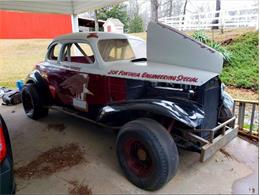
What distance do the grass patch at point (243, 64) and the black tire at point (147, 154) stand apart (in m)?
5.60

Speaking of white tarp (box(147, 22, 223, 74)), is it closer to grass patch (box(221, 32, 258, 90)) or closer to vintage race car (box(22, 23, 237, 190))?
vintage race car (box(22, 23, 237, 190))

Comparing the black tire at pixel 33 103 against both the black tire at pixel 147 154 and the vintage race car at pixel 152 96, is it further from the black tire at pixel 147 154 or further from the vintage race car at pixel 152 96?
the black tire at pixel 147 154

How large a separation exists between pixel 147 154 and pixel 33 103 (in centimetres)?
301

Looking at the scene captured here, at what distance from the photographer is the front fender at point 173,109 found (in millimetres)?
2549

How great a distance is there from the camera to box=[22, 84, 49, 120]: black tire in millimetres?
4719

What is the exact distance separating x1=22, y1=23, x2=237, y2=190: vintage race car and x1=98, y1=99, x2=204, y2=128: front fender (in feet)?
0.04

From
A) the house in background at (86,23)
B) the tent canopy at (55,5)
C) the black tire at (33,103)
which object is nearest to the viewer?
the black tire at (33,103)

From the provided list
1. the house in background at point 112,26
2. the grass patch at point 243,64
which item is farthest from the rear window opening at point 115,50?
the house in background at point 112,26

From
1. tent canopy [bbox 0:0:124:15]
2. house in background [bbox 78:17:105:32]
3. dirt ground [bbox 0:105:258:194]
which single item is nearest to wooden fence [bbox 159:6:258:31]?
tent canopy [bbox 0:0:124:15]

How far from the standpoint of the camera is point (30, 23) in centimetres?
1609

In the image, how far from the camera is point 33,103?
4.77m

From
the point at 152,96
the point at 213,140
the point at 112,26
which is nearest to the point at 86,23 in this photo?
the point at 112,26

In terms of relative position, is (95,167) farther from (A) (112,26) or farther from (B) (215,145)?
(A) (112,26)

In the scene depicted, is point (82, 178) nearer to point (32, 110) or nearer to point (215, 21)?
point (32, 110)
